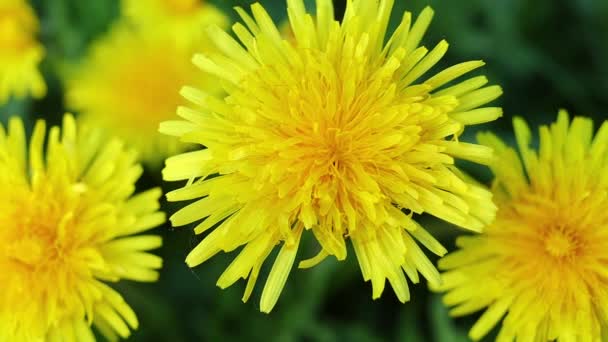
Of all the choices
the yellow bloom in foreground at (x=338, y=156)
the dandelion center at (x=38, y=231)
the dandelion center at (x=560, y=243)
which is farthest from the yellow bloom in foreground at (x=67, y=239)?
the dandelion center at (x=560, y=243)

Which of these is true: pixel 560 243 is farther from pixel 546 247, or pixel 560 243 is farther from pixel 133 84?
pixel 133 84

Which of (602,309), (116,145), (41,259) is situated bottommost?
(602,309)

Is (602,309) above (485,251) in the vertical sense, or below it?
below

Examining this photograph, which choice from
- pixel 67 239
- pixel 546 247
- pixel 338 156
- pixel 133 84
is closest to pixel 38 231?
pixel 67 239

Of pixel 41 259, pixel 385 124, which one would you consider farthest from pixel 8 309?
pixel 385 124

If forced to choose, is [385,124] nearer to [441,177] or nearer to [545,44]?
[441,177]

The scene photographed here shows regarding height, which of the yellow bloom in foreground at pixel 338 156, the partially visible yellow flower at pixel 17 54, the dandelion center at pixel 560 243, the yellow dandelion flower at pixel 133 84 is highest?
the partially visible yellow flower at pixel 17 54

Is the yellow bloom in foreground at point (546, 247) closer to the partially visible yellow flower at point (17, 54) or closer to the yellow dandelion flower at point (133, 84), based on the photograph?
the yellow dandelion flower at point (133, 84)
